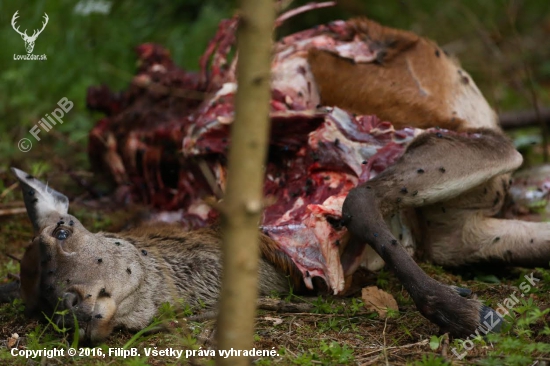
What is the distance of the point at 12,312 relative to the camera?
3.11 metres

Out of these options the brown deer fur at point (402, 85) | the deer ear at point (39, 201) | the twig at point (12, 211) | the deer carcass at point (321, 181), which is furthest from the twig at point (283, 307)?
the twig at point (12, 211)

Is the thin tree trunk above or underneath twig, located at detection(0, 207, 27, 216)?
above

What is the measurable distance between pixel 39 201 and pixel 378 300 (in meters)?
1.65

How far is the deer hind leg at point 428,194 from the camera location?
109 inches

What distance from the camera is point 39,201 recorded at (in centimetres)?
318

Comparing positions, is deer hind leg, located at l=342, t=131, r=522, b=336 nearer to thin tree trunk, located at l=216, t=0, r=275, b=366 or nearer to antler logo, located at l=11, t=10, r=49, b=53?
thin tree trunk, located at l=216, t=0, r=275, b=366

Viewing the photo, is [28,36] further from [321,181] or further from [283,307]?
[283,307]

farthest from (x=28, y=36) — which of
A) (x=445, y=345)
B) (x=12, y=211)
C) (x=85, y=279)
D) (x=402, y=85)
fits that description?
(x=445, y=345)

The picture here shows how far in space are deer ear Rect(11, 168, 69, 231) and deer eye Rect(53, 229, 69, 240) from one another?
303mm

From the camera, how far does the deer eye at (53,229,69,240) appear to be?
2814 millimetres

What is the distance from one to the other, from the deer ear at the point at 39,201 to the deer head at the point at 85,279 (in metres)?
0.11

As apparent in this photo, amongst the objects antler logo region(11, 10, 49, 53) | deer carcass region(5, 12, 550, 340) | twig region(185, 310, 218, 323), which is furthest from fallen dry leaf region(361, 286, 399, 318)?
antler logo region(11, 10, 49, 53)

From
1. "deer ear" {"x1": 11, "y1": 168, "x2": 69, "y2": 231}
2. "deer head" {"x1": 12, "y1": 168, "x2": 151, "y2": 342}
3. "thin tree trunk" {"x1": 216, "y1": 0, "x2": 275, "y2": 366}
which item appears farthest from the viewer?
"deer ear" {"x1": 11, "y1": 168, "x2": 69, "y2": 231}

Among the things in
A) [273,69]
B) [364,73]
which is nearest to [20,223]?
[273,69]
